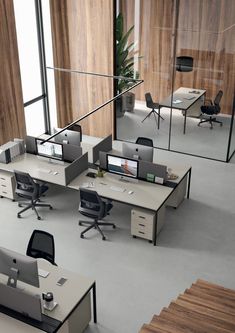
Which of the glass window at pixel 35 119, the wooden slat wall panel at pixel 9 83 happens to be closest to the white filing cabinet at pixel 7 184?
the wooden slat wall panel at pixel 9 83

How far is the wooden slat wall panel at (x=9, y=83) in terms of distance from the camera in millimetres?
8641

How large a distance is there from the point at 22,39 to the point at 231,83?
4524 mm

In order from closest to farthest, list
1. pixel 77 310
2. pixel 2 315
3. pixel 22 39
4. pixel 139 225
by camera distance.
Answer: pixel 2 315, pixel 77 310, pixel 139 225, pixel 22 39

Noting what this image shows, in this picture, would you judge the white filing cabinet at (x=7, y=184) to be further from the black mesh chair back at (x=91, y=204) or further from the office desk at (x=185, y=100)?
the office desk at (x=185, y=100)

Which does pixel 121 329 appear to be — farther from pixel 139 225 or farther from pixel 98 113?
pixel 98 113

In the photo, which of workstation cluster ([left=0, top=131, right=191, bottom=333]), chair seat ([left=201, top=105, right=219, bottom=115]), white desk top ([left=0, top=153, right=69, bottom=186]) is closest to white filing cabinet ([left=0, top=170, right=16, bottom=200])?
workstation cluster ([left=0, top=131, right=191, bottom=333])

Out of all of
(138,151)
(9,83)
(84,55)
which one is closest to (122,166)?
(138,151)

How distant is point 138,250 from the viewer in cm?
685

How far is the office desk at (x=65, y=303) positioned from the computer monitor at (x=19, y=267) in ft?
0.80

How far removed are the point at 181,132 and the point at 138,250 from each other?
3940mm

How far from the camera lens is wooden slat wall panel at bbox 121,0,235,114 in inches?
339

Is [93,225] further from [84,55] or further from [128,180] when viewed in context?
[84,55]

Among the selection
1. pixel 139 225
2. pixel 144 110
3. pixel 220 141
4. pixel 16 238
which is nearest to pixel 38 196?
pixel 16 238

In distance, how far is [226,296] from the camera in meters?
5.32
